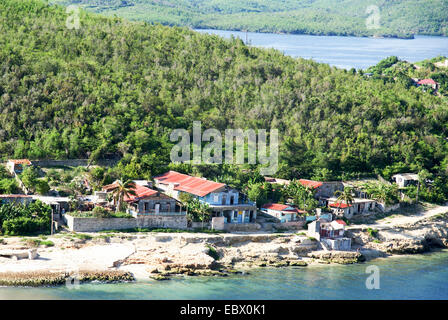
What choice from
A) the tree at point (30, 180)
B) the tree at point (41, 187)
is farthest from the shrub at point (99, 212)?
the tree at point (30, 180)

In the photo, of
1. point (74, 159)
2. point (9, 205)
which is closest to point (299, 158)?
point (74, 159)

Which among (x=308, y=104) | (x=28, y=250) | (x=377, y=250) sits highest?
(x=308, y=104)

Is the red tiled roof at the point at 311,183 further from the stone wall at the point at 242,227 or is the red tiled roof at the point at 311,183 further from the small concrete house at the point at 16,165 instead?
the small concrete house at the point at 16,165

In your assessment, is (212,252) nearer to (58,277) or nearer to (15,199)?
(58,277)

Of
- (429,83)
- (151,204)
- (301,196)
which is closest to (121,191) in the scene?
(151,204)

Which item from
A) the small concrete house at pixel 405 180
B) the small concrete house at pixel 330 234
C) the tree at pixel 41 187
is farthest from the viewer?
the small concrete house at pixel 405 180

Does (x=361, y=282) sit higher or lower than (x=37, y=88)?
lower
